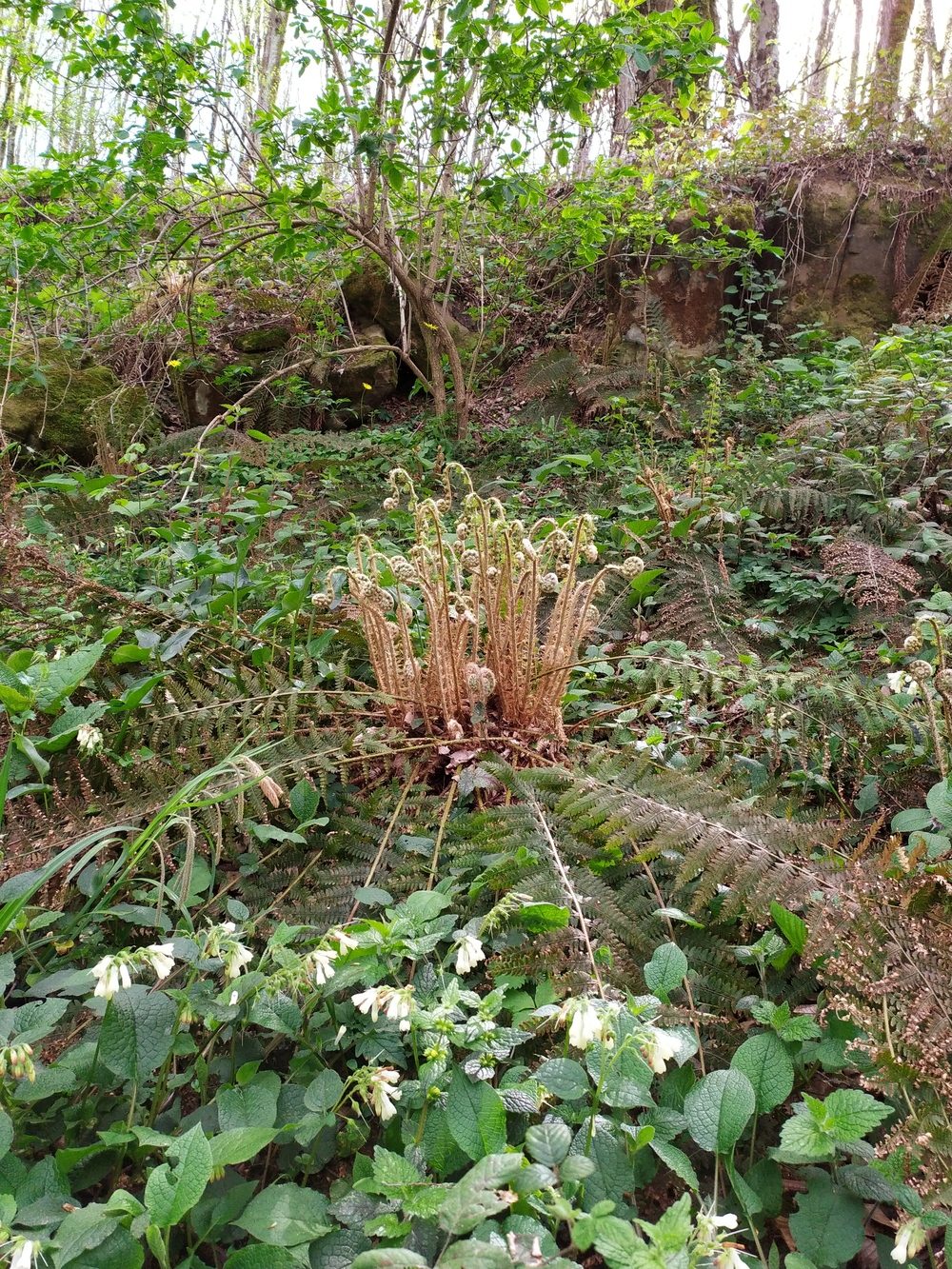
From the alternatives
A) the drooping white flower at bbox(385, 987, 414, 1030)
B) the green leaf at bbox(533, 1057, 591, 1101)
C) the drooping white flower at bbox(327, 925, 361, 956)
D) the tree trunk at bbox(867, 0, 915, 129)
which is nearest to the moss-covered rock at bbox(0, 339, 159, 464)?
the drooping white flower at bbox(327, 925, 361, 956)

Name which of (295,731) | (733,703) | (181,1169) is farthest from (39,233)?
(181,1169)

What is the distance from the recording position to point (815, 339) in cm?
532

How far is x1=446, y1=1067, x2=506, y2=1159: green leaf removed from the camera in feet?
2.93

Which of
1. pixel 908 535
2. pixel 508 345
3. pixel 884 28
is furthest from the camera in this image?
pixel 884 28

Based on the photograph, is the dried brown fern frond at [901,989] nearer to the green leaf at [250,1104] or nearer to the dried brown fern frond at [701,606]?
the green leaf at [250,1104]

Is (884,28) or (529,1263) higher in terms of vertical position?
(884,28)

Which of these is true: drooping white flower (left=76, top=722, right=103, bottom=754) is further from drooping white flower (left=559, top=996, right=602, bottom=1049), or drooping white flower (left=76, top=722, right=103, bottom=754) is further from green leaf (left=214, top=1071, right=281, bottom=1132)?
drooping white flower (left=559, top=996, right=602, bottom=1049)

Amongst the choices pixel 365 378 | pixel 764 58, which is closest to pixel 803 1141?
pixel 365 378

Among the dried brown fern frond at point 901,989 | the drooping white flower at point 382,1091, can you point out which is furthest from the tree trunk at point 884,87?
the drooping white flower at point 382,1091

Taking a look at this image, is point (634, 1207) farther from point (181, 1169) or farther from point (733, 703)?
point (733, 703)

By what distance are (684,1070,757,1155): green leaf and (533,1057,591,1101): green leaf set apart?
5.4 inches

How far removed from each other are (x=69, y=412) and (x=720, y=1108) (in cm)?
667

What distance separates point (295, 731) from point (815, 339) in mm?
5129

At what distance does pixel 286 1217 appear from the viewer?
0.85 metres
